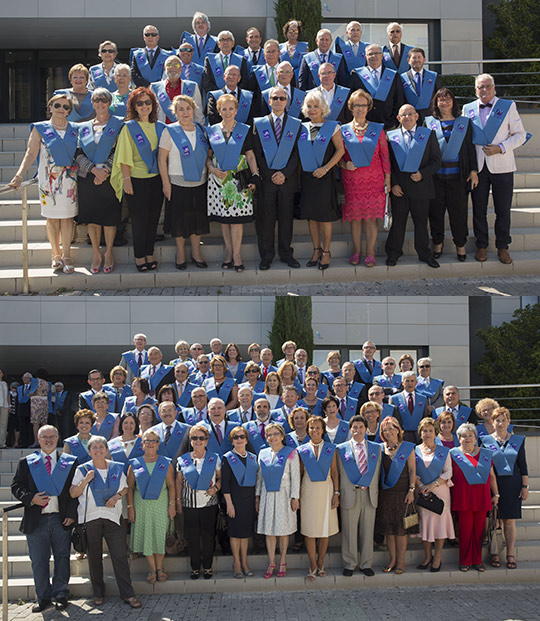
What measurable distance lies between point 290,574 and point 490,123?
6090 mm

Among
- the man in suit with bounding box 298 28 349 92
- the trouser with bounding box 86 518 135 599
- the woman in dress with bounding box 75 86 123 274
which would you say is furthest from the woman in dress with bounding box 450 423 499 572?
the man in suit with bounding box 298 28 349 92

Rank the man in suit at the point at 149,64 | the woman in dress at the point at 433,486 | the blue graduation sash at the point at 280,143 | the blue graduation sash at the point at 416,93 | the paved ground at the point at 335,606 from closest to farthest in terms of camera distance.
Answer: the paved ground at the point at 335,606 → the woman in dress at the point at 433,486 → the blue graduation sash at the point at 280,143 → the blue graduation sash at the point at 416,93 → the man in suit at the point at 149,64

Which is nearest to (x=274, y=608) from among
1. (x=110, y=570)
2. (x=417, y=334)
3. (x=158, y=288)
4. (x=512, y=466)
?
(x=110, y=570)

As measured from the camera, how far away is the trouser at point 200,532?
8391 mm

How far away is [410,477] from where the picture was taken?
340 inches

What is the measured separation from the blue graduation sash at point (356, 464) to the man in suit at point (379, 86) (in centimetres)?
490

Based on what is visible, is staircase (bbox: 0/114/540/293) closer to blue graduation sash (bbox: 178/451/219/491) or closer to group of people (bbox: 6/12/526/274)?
group of people (bbox: 6/12/526/274)

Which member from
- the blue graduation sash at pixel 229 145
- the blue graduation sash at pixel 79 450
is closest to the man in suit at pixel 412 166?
the blue graduation sash at pixel 229 145

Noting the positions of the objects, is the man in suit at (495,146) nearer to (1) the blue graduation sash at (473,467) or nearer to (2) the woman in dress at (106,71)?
(1) the blue graduation sash at (473,467)

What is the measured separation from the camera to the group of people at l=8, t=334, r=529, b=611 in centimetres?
805

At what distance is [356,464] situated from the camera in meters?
8.54

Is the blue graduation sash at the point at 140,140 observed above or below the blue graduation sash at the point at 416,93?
below

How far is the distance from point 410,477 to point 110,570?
10.4ft

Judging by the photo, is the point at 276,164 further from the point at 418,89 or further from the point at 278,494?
the point at 278,494
